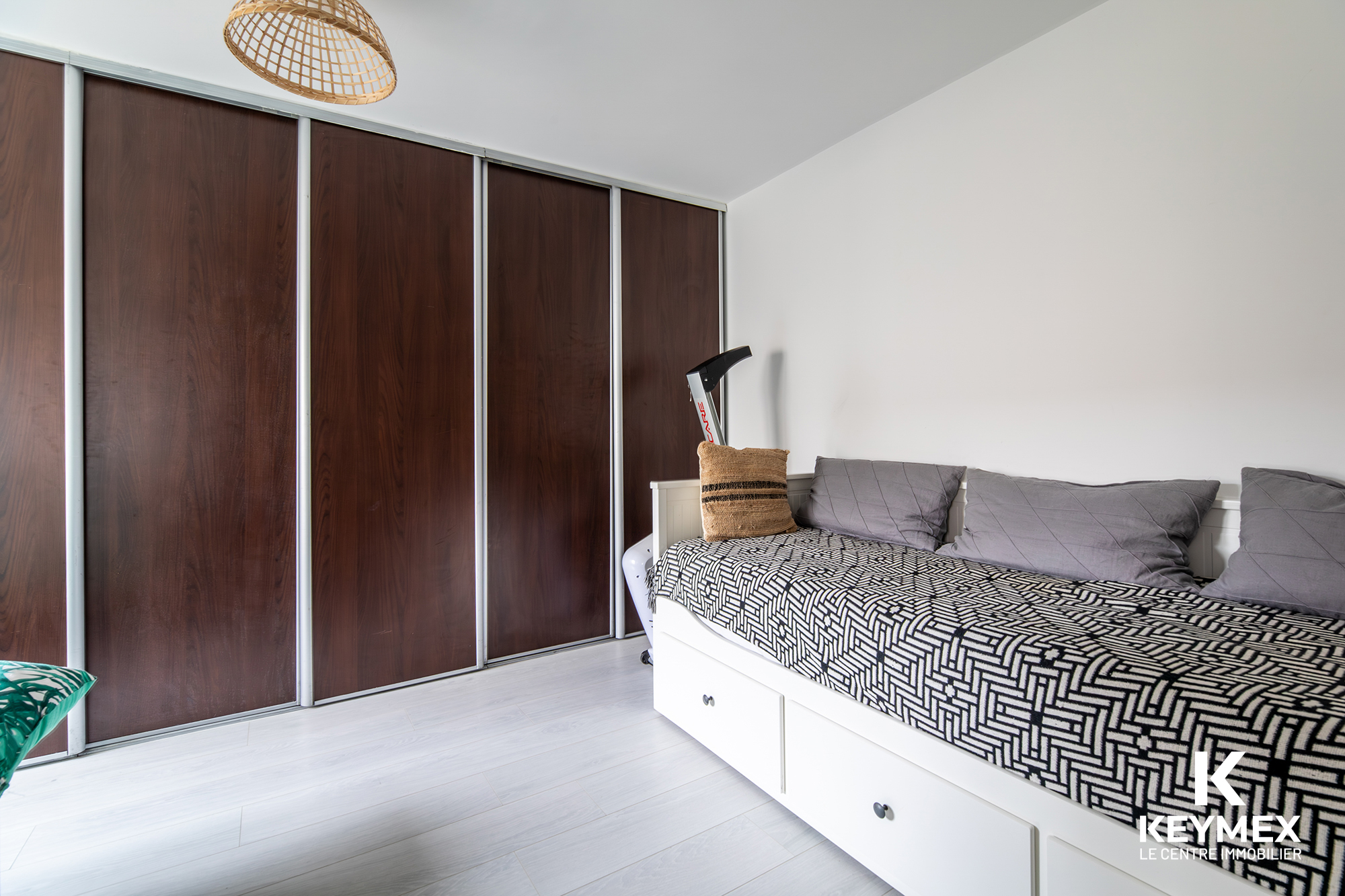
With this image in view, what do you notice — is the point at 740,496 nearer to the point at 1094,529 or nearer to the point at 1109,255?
the point at 1094,529

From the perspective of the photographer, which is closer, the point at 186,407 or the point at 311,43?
the point at 311,43

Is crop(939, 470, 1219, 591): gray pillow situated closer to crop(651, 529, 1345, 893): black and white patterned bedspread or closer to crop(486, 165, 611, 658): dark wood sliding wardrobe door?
crop(651, 529, 1345, 893): black and white patterned bedspread

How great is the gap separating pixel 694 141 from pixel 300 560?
7.98ft

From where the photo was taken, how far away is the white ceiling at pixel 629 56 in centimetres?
190

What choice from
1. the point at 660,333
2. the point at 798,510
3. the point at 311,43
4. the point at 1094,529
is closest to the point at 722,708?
the point at 798,510

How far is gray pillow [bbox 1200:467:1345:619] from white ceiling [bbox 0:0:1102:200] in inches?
60.7

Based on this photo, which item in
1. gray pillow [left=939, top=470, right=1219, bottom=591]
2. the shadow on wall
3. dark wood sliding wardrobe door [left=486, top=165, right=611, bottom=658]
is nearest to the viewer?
gray pillow [left=939, top=470, right=1219, bottom=591]

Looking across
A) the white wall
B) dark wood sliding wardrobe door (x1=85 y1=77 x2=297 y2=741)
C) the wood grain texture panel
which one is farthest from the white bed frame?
the wood grain texture panel

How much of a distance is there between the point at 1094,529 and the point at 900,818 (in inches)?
36.9

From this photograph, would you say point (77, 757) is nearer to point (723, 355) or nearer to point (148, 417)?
point (148, 417)

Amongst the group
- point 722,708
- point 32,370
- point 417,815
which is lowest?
point 417,815

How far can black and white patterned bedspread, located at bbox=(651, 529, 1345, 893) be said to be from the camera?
33.3 inches

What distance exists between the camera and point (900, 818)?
4.45 ft

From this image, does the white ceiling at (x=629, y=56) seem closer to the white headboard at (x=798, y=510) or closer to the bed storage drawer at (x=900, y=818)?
the white headboard at (x=798, y=510)
